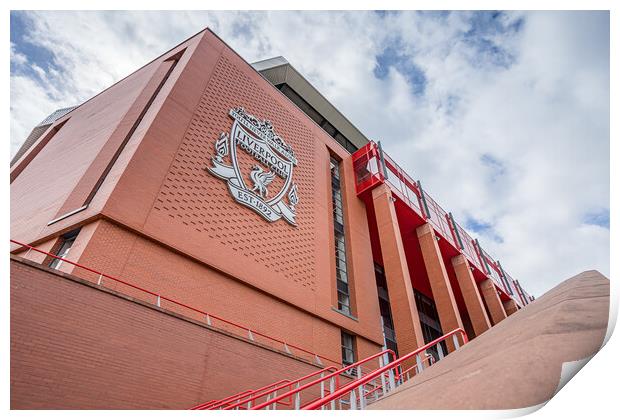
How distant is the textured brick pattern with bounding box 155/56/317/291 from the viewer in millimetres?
11820

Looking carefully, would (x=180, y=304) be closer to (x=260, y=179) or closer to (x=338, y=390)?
(x=338, y=390)

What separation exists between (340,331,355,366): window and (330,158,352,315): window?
1062 mm

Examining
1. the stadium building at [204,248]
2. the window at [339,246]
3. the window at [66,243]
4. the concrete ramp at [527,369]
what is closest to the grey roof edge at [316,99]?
the stadium building at [204,248]

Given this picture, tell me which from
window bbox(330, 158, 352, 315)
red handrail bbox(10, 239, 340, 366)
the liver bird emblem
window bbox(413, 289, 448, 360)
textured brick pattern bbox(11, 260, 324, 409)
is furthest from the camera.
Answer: window bbox(413, 289, 448, 360)

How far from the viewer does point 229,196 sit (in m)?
13.3

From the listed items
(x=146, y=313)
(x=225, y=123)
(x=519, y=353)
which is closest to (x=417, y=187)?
(x=225, y=123)

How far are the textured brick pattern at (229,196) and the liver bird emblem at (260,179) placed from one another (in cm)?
39

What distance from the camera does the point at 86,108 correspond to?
760 inches

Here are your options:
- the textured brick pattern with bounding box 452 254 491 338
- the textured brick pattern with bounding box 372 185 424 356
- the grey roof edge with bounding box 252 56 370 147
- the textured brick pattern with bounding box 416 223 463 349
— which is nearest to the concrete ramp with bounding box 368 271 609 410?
the textured brick pattern with bounding box 372 185 424 356

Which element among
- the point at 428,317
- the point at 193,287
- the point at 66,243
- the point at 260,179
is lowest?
the point at 193,287

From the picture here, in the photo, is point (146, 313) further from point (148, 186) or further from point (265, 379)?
point (148, 186)

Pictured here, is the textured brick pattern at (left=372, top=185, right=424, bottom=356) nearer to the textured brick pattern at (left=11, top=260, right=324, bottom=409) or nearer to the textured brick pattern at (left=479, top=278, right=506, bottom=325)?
the textured brick pattern at (left=11, top=260, right=324, bottom=409)

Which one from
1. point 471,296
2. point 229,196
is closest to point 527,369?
point 229,196

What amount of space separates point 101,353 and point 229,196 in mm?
7414
